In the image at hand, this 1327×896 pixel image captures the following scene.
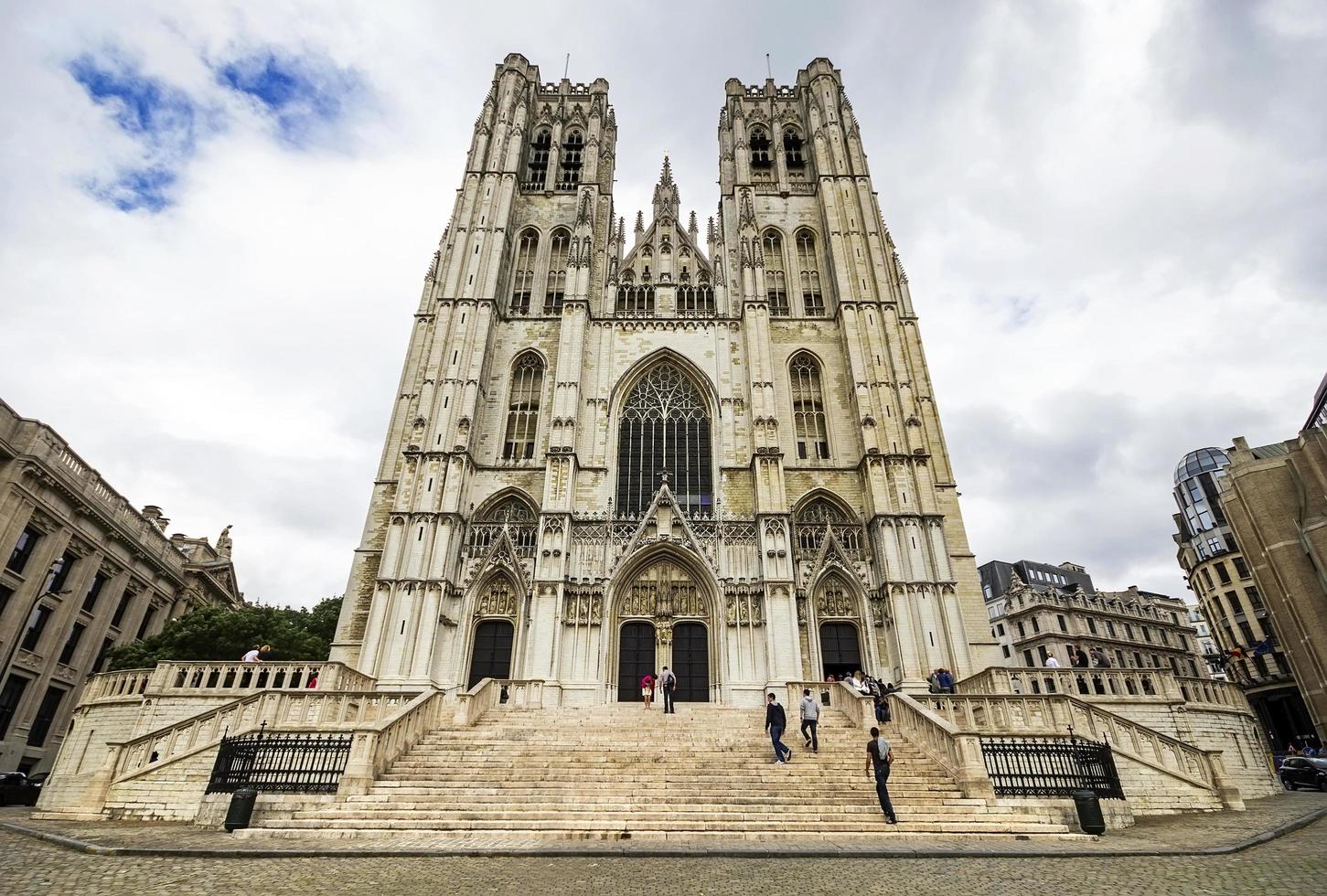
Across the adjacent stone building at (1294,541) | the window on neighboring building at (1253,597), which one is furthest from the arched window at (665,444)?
the window on neighboring building at (1253,597)

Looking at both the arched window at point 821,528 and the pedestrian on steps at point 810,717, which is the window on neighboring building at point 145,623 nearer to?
the arched window at point 821,528

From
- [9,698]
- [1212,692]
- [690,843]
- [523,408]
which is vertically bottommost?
[690,843]

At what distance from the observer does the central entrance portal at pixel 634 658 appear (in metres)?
21.9

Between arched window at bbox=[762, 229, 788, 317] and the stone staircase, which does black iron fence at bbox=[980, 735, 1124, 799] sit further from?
arched window at bbox=[762, 229, 788, 317]

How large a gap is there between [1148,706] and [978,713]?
15.2ft

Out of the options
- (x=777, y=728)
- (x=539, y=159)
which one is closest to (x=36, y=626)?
(x=777, y=728)

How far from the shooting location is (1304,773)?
18.1 metres

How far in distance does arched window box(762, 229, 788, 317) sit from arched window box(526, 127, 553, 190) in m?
11.7

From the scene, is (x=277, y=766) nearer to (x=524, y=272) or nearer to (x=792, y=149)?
(x=524, y=272)

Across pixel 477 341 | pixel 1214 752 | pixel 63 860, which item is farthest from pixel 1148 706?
pixel 477 341

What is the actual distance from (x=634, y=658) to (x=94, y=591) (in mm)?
23163

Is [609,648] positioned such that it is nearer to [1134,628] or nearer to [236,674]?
[236,674]

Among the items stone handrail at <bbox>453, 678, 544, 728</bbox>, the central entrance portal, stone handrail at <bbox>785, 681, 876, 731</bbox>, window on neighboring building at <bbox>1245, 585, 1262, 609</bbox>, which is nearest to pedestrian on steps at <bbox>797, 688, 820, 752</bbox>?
stone handrail at <bbox>785, 681, 876, 731</bbox>

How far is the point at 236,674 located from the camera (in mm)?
16875
